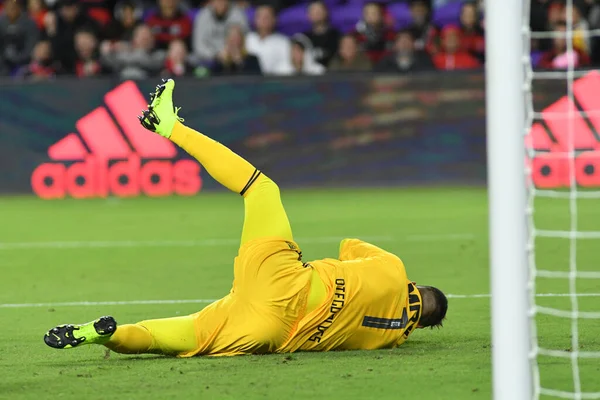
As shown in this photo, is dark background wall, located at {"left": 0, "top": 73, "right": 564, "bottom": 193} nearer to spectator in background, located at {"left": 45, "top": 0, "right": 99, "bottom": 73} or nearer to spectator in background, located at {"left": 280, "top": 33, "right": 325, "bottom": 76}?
spectator in background, located at {"left": 280, "top": 33, "right": 325, "bottom": 76}

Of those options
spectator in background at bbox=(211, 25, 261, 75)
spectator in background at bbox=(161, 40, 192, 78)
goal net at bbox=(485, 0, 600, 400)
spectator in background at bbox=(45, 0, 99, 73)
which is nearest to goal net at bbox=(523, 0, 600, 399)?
goal net at bbox=(485, 0, 600, 400)

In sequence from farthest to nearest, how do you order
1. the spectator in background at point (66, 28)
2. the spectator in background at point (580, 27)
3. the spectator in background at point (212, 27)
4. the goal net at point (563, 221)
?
the spectator in background at point (212, 27)
the spectator in background at point (66, 28)
the spectator in background at point (580, 27)
the goal net at point (563, 221)

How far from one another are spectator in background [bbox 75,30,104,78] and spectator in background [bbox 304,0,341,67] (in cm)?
303

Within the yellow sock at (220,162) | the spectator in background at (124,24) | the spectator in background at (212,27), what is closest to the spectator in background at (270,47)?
the spectator in background at (212,27)

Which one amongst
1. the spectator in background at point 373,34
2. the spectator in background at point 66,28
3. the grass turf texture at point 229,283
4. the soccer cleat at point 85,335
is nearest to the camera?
the grass turf texture at point 229,283

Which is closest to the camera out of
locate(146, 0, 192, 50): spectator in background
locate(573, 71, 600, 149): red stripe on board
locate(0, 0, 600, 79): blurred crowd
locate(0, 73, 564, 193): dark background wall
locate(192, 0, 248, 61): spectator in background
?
locate(573, 71, 600, 149): red stripe on board

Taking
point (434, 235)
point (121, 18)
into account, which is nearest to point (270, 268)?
point (434, 235)

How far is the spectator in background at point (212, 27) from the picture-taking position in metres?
17.4

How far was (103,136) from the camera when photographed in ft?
47.5

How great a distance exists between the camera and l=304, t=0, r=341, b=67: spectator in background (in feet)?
55.8

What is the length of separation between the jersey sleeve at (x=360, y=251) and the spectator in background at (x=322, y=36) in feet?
35.3

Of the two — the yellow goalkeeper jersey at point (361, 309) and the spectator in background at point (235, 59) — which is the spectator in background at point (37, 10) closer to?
the spectator in background at point (235, 59)

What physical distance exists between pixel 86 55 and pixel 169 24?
152 centimetres

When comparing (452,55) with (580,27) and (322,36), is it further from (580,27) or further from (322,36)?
(322,36)
